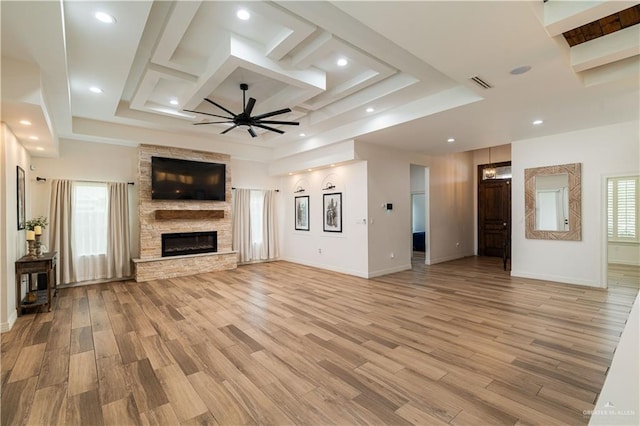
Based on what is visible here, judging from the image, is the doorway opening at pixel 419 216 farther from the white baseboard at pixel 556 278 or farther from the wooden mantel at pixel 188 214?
the wooden mantel at pixel 188 214

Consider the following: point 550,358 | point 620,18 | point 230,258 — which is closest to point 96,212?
point 230,258

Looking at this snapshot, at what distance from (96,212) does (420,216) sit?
9979mm

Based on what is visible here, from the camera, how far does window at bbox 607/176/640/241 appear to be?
294 inches

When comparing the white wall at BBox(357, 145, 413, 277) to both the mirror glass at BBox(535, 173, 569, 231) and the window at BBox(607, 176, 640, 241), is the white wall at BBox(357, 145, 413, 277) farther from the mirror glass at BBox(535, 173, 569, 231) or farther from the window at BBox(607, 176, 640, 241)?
the window at BBox(607, 176, 640, 241)

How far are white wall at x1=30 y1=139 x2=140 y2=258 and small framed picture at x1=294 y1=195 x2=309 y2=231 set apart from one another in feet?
13.3

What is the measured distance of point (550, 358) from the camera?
9.37 feet

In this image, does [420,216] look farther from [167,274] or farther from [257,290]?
[167,274]

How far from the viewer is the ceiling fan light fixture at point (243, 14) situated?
114 inches

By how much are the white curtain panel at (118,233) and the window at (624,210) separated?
12210 millimetres

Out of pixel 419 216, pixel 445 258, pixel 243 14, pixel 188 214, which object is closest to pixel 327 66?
pixel 243 14

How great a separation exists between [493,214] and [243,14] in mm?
9416

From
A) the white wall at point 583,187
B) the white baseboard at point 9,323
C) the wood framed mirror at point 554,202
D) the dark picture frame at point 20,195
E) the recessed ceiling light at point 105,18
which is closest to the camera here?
the recessed ceiling light at point 105,18

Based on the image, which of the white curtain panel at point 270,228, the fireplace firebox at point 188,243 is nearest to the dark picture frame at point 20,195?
the fireplace firebox at point 188,243

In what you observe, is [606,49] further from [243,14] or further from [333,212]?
[333,212]
